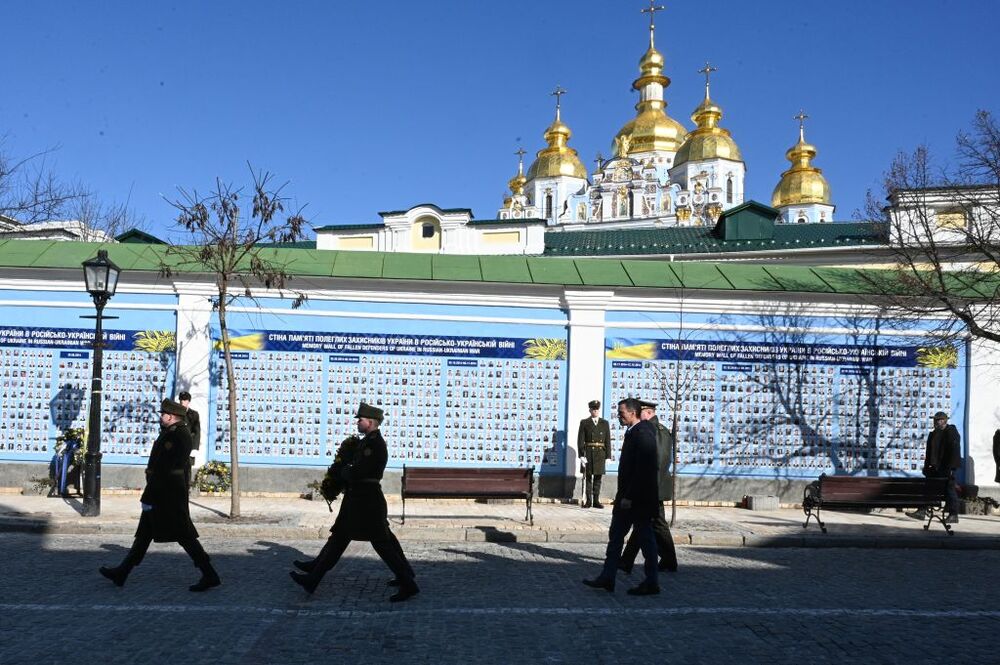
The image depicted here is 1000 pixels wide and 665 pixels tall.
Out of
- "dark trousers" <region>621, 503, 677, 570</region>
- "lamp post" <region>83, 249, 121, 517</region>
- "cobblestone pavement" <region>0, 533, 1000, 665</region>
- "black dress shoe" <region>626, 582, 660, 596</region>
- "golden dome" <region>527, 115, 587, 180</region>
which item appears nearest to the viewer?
"cobblestone pavement" <region>0, 533, 1000, 665</region>

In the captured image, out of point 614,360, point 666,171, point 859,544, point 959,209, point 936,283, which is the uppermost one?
point 666,171

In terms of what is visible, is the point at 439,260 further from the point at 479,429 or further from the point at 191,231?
the point at 191,231

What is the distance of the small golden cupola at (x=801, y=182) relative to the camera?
7194 centimetres

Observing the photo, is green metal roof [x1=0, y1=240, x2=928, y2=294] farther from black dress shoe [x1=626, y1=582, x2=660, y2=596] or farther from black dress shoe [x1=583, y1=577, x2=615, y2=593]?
black dress shoe [x1=626, y1=582, x2=660, y2=596]

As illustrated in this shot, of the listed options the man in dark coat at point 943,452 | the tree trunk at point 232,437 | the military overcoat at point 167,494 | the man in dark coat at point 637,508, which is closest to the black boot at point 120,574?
the military overcoat at point 167,494

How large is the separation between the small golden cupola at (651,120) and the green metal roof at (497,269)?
60682mm

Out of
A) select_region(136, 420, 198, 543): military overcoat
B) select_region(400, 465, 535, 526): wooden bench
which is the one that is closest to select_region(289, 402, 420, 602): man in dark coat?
select_region(136, 420, 198, 543): military overcoat

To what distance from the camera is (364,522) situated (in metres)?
7.40

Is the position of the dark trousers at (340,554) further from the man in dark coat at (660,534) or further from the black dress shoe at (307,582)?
the man in dark coat at (660,534)

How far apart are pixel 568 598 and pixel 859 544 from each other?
544cm

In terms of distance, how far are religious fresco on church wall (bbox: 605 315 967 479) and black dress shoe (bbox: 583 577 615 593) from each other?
647 centimetres

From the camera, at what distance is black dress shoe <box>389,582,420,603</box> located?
738cm

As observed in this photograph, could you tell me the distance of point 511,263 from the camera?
15.1 m

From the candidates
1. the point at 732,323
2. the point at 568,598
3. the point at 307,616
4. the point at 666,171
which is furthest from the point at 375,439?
the point at 666,171
